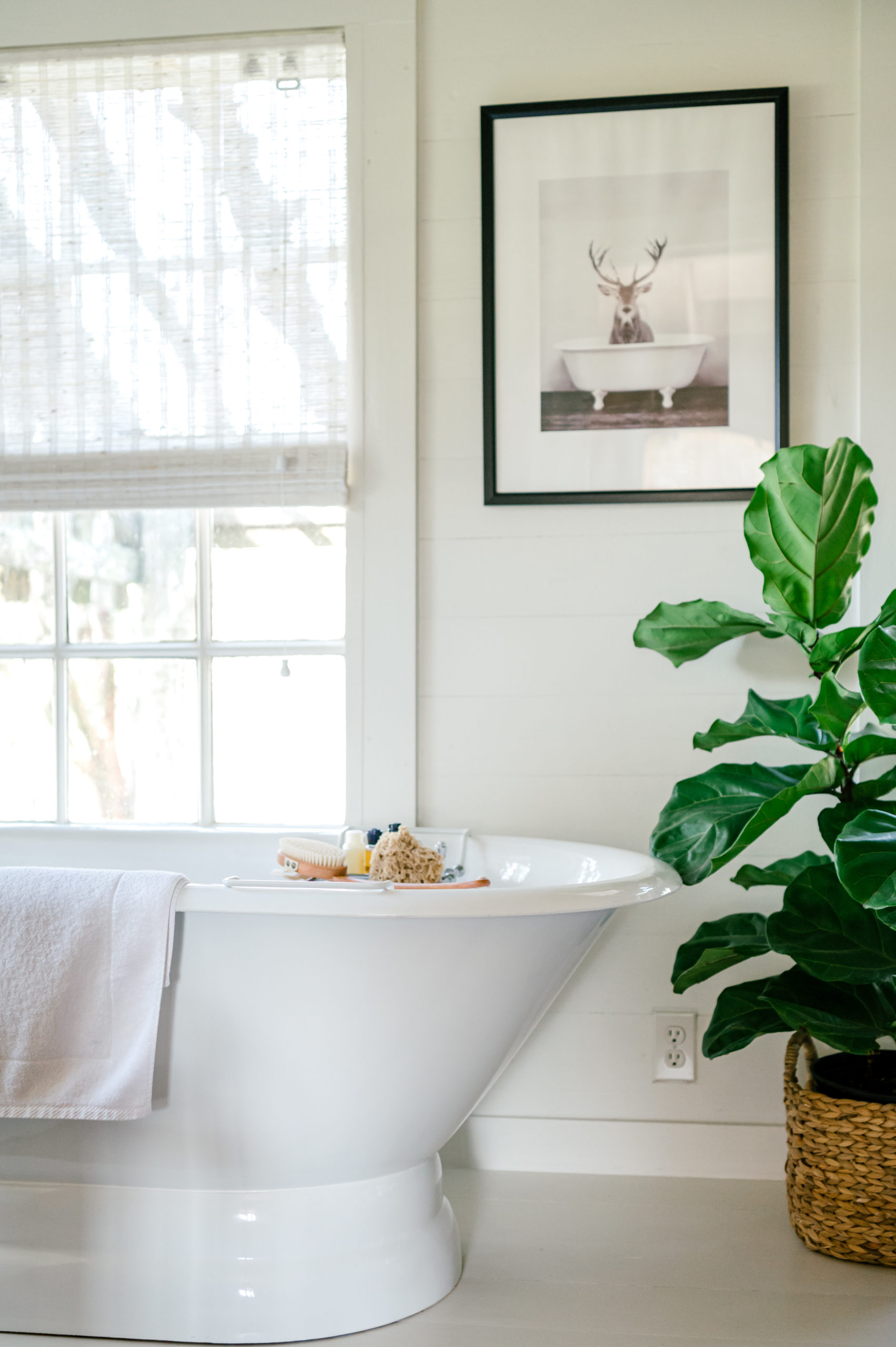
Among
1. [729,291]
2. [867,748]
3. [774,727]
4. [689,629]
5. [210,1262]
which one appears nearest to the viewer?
[210,1262]

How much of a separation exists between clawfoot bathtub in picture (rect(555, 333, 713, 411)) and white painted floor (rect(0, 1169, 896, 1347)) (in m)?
1.40

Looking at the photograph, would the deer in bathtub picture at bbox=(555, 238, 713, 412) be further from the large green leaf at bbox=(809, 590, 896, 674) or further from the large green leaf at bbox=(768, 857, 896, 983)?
the large green leaf at bbox=(768, 857, 896, 983)

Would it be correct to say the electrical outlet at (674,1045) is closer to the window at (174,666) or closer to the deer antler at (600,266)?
the window at (174,666)

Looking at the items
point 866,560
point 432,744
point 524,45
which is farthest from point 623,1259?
point 524,45

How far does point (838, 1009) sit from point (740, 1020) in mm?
144

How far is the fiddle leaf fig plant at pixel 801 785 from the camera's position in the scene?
1.45 metres

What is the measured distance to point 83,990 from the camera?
126 cm

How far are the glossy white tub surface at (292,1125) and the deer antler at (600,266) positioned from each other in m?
1.09

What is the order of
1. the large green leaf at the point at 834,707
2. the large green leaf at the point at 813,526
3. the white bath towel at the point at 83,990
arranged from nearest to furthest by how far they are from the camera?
the white bath towel at the point at 83,990 < the large green leaf at the point at 834,707 < the large green leaf at the point at 813,526

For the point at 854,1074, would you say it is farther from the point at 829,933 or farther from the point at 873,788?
the point at 873,788

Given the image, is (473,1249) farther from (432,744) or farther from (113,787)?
(113,787)

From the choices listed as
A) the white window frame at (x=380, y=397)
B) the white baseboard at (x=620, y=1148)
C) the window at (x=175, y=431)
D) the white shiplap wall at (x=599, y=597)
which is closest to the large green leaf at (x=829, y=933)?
the white shiplap wall at (x=599, y=597)

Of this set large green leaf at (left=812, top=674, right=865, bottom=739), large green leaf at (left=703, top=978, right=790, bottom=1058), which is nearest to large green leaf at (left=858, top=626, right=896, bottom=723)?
large green leaf at (left=812, top=674, right=865, bottom=739)

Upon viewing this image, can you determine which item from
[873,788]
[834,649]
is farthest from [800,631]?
[873,788]
